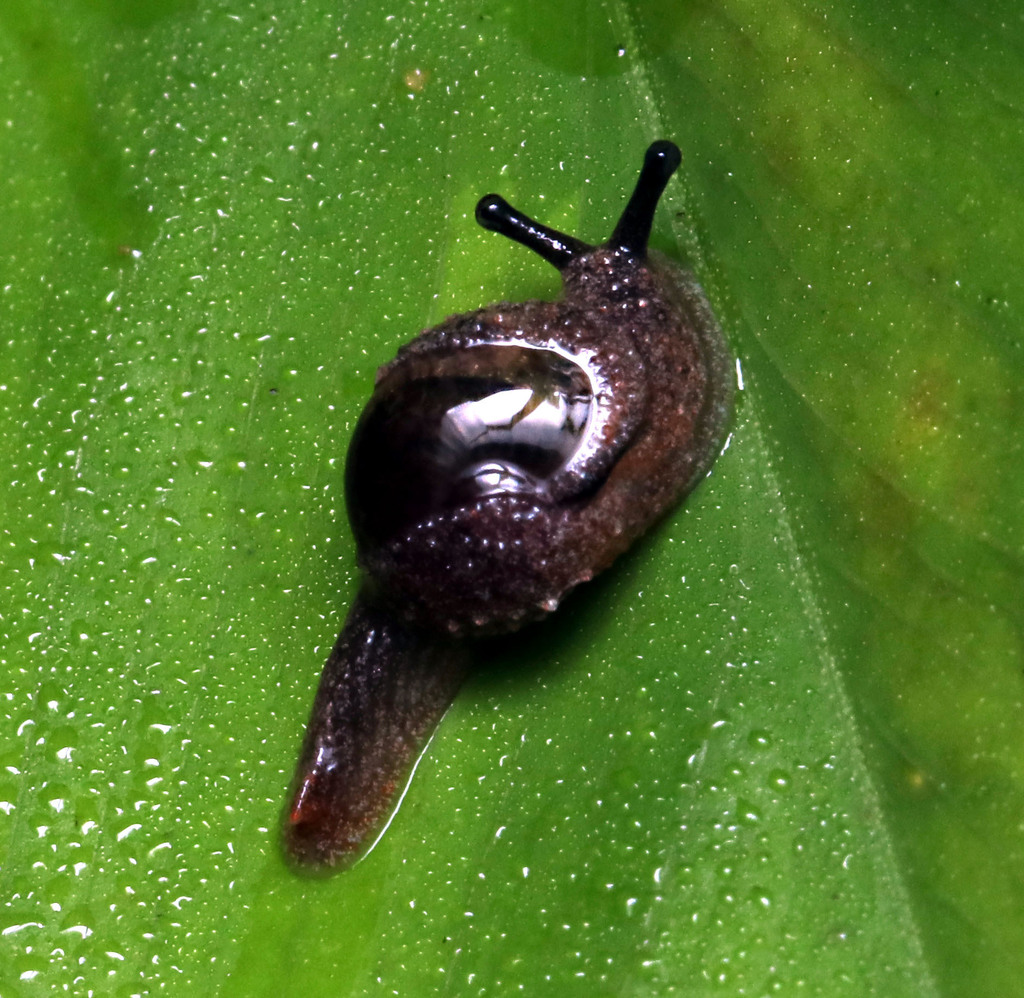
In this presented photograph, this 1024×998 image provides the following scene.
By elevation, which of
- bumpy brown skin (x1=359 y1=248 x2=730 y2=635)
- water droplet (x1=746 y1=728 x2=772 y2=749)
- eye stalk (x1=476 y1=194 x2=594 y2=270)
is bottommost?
water droplet (x1=746 y1=728 x2=772 y2=749)

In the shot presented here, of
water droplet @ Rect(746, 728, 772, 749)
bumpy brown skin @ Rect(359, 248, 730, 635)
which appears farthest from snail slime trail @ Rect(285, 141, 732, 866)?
water droplet @ Rect(746, 728, 772, 749)

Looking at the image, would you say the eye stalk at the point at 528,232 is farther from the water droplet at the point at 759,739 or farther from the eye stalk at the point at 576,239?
the water droplet at the point at 759,739

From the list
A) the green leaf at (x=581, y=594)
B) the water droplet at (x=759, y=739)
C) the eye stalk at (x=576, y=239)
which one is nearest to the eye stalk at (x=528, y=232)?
the eye stalk at (x=576, y=239)

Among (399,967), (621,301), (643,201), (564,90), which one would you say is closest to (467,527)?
(621,301)

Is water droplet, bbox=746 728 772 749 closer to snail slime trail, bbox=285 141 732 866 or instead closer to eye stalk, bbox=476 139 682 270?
snail slime trail, bbox=285 141 732 866

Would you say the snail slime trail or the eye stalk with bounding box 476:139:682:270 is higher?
the eye stalk with bounding box 476:139:682:270

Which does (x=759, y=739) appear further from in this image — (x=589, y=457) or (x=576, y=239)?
(x=576, y=239)
